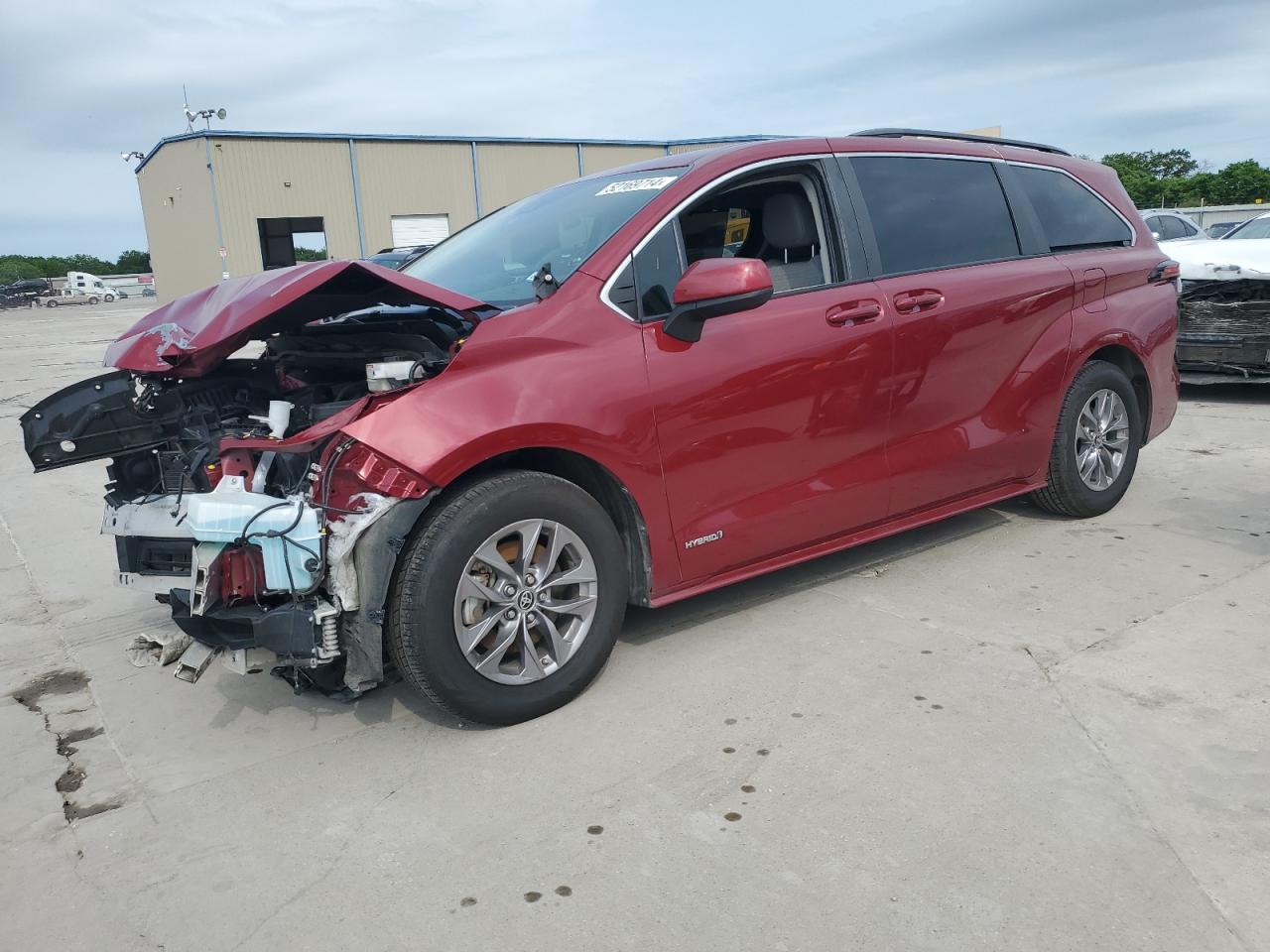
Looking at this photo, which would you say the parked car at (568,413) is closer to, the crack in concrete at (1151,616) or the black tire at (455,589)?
the black tire at (455,589)

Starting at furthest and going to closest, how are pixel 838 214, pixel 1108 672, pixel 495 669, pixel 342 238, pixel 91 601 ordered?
1. pixel 342 238
2. pixel 91 601
3. pixel 838 214
4. pixel 1108 672
5. pixel 495 669

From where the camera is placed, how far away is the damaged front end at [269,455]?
3016mm

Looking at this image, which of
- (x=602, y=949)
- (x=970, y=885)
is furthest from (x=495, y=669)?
(x=970, y=885)

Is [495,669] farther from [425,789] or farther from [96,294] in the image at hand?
[96,294]

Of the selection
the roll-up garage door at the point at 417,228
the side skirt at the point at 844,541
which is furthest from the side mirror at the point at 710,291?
the roll-up garage door at the point at 417,228

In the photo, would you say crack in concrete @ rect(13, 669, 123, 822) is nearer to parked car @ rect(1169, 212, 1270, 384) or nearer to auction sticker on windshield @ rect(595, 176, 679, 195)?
auction sticker on windshield @ rect(595, 176, 679, 195)

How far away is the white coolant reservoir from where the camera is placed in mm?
2998

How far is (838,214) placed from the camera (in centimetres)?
411

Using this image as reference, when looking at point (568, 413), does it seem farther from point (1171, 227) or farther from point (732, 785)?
point (1171, 227)

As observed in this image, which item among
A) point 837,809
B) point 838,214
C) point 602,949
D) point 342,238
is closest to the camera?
point 602,949

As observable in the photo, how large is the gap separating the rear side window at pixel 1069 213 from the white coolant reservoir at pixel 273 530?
3.84 metres

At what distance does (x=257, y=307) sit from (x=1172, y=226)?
1494 centimetres

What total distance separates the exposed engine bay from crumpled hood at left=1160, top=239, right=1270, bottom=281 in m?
0.08

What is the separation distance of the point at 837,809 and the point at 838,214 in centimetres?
243
